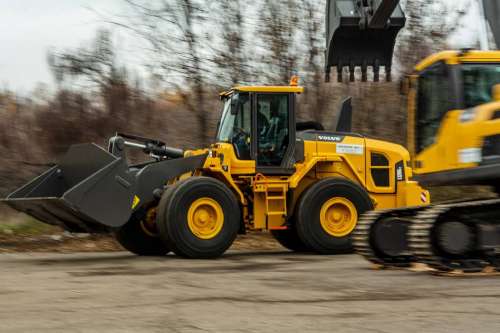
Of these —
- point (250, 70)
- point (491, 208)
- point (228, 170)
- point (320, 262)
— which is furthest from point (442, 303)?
point (250, 70)

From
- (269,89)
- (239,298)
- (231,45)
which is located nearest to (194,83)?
(231,45)

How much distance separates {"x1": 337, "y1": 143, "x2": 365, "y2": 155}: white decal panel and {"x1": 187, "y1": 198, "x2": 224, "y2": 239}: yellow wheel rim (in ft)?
8.70

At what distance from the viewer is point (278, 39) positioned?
21875 millimetres

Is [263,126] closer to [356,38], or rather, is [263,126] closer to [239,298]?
[356,38]

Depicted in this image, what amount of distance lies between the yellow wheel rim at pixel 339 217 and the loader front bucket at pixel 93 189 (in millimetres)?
2249

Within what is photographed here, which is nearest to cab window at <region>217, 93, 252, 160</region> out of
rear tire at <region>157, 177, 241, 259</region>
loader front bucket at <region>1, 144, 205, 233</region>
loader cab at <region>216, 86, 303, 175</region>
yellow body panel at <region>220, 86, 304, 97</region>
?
loader cab at <region>216, 86, 303, 175</region>

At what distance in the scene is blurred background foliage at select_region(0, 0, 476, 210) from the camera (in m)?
21.1

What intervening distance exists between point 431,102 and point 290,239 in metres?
4.48

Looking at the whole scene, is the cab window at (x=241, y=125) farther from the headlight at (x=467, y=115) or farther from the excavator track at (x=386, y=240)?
the headlight at (x=467, y=115)

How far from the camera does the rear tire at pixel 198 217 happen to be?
42.3ft

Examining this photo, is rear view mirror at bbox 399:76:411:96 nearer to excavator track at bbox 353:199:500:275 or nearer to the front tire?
excavator track at bbox 353:199:500:275

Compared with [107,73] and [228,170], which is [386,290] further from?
[107,73]

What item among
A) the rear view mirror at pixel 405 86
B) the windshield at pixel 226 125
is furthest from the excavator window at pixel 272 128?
the rear view mirror at pixel 405 86

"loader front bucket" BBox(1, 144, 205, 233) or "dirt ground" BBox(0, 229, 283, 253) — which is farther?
"dirt ground" BBox(0, 229, 283, 253)
